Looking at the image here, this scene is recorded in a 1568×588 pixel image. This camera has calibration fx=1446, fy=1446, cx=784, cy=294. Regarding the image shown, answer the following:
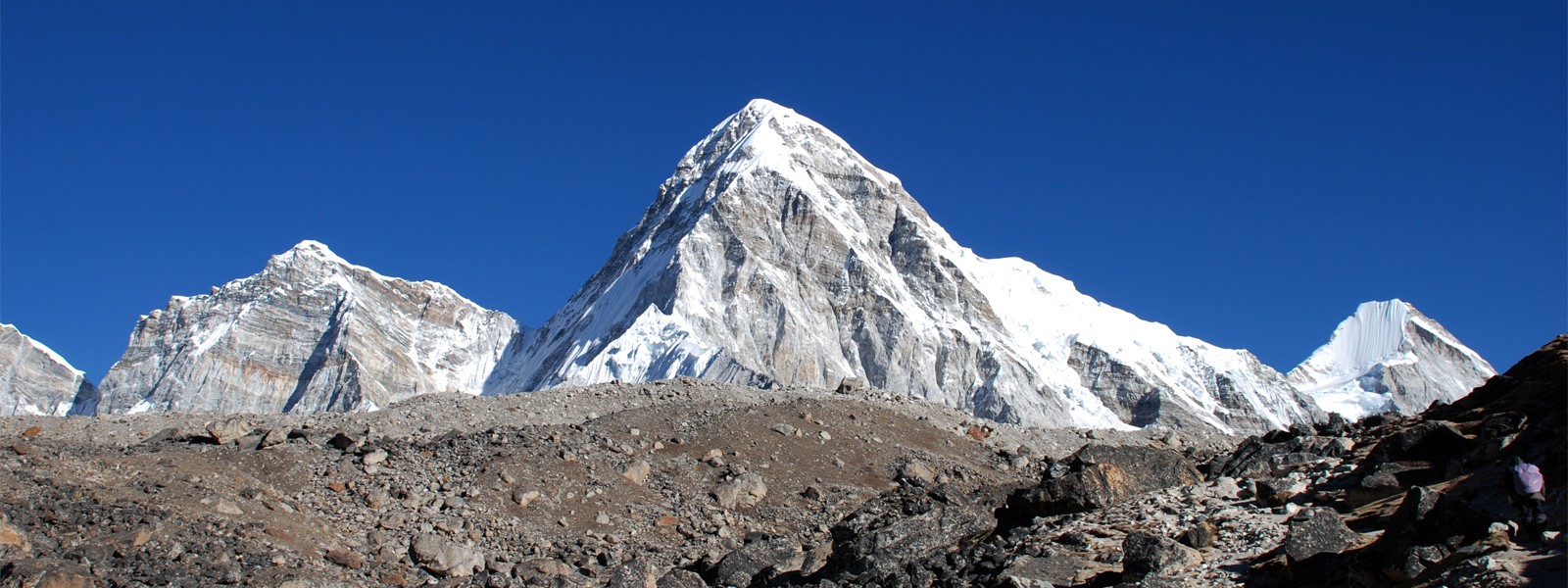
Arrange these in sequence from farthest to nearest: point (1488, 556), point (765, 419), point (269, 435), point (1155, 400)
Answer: point (1155, 400) < point (765, 419) < point (269, 435) < point (1488, 556)

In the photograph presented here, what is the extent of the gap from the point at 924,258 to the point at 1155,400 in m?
34.8

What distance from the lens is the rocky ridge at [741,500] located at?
15.7 m

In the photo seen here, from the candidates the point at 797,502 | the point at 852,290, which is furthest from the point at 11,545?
the point at 852,290

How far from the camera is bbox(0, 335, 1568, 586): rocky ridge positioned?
15695 millimetres

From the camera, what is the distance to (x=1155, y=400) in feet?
607

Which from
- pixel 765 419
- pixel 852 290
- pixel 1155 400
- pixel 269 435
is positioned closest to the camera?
pixel 269 435

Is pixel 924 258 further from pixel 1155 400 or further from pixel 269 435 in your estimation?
pixel 269 435

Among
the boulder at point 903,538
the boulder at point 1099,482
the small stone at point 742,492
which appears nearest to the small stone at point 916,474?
the small stone at point 742,492

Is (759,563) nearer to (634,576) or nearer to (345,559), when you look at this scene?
(634,576)

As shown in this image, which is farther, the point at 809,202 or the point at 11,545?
the point at 809,202

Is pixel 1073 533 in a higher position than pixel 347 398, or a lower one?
lower

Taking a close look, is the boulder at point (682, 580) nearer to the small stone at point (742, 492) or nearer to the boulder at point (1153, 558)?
the small stone at point (742, 492)

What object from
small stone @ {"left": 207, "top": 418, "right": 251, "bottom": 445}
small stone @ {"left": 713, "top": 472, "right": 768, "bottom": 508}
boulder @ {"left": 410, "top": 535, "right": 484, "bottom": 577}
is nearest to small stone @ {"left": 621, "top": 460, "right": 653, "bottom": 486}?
small stone @ {"left": 713, "top": 472, "right": 768, "bottom": 508}

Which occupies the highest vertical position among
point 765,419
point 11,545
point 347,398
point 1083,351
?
point 1083,351
